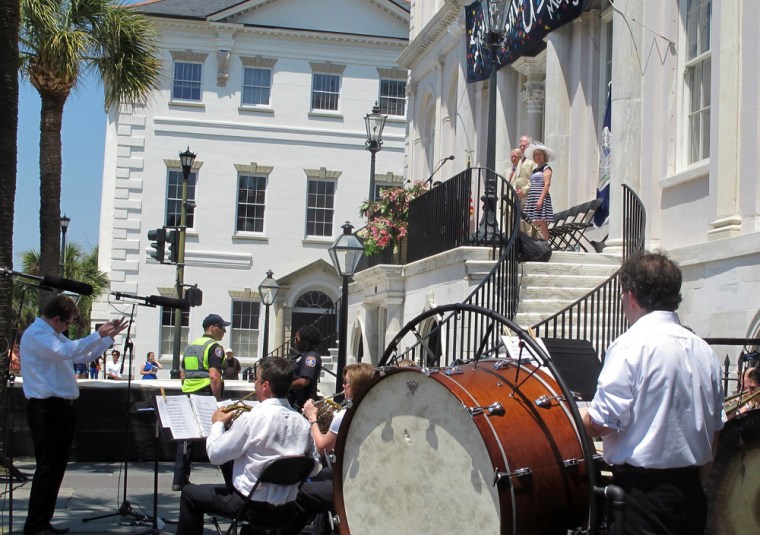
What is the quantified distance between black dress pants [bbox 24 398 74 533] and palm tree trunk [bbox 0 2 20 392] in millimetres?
1862

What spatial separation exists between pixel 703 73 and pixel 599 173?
377 cm

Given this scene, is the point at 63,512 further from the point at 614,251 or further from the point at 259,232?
the point at 259,232

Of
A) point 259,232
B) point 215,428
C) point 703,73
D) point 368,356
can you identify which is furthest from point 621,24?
point 259,232

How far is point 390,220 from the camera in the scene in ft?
61.2

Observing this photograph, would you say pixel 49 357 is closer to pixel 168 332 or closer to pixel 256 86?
pixel 168 332

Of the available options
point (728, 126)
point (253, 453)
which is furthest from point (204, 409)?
point (728, 126)

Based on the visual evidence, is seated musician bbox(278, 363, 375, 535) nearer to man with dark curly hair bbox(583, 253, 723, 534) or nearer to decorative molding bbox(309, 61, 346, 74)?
man with dark curly hair bbox(583, 253, 723, 534)

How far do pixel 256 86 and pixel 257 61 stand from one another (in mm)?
865

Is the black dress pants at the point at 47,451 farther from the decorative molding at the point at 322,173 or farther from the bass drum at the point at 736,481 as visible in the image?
the decorative molding at the point at 322,173

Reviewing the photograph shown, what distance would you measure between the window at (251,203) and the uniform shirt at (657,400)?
108ft

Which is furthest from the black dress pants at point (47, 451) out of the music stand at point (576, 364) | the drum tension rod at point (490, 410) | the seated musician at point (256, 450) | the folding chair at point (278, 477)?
the drum tension rod at point (490, 410)

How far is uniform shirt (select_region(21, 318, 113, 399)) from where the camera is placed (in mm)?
8070

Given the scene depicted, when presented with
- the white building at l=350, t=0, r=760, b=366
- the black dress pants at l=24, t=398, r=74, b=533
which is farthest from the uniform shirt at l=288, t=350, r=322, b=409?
the white building at l=350, t=0, r=760, b=366

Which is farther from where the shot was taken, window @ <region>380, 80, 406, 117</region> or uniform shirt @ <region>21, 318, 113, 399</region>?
window @ <region>380, 80, 406, 117</region>
